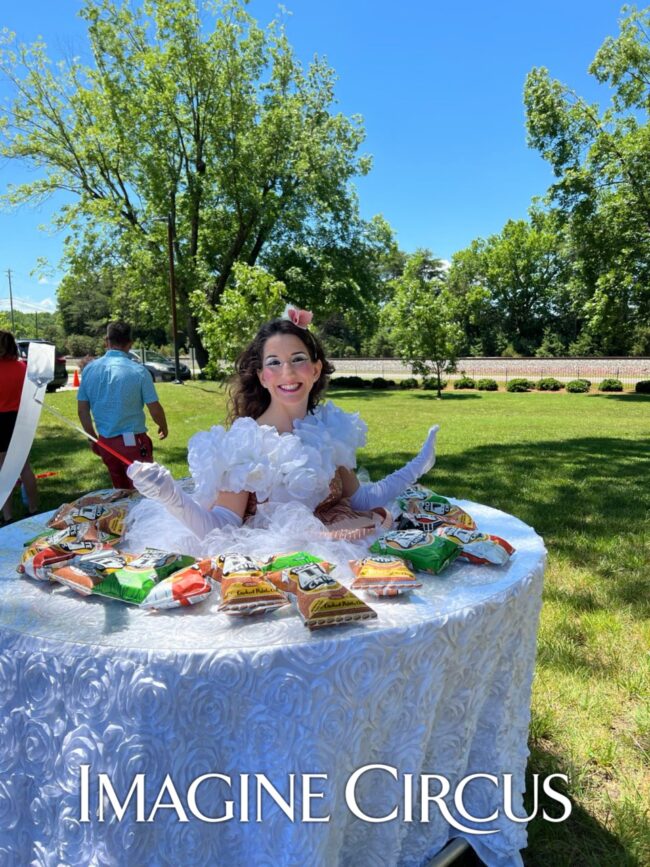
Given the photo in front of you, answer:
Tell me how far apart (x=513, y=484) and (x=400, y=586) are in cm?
593

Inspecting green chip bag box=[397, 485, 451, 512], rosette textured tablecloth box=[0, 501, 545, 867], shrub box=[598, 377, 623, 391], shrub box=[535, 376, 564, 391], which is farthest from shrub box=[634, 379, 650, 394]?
rosette textured tablecloth box=[0, 501, 545, 867]

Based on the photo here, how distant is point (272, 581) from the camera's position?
1418 mm

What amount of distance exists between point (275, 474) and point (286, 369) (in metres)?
0.40

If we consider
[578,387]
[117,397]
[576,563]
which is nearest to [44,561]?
[117,397]

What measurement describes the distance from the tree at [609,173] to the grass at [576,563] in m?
7.88

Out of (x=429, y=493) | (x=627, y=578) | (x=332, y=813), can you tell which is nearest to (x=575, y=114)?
(x=627, y=578)

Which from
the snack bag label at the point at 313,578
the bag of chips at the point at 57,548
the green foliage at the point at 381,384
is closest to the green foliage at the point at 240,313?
the bag of chips at the point at 57,548

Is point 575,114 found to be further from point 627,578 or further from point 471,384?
point 627,578

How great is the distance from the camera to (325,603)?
49.2 inches

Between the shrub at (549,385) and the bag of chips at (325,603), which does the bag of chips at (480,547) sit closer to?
A: the bag of chips at (325,603)

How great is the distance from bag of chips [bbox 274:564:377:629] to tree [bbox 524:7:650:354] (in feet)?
69.8

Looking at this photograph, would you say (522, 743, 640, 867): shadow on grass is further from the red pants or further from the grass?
the red pants

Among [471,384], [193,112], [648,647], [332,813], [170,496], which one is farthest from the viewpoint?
[471,384]

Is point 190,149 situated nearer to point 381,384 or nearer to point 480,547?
point 381,384
